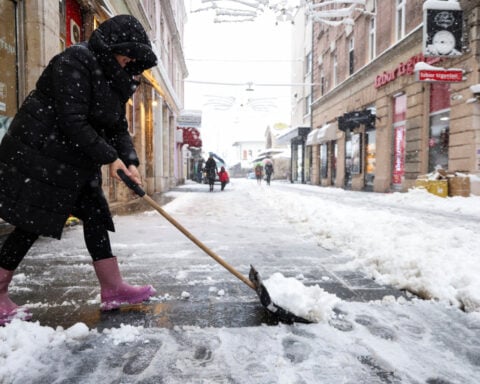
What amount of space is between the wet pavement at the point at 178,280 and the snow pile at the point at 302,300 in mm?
139

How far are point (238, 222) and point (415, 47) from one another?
11.1 m

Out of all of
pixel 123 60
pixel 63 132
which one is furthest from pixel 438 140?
pixel 63 132

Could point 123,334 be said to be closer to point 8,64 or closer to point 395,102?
point 8,64

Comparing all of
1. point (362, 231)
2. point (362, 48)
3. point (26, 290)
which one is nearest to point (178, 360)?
point (26, 290)

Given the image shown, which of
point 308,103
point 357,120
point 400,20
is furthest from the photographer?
point 308,103

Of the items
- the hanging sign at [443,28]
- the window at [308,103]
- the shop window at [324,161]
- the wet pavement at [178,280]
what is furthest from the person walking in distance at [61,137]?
the window at [308,103]

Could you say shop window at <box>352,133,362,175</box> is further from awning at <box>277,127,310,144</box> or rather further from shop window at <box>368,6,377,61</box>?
awning at <box>277,127,310,144</box>

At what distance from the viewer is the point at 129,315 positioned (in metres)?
2.27

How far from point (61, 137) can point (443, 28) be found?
1216 cm

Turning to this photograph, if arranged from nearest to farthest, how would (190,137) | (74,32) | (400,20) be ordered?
(74,32) < (400,20) < (190,137)

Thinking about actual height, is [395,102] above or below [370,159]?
above

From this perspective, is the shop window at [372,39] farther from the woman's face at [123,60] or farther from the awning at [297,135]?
the woman's face at [123,60]

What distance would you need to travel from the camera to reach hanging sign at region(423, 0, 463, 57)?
10.7 m

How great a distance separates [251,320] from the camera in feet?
7.21
